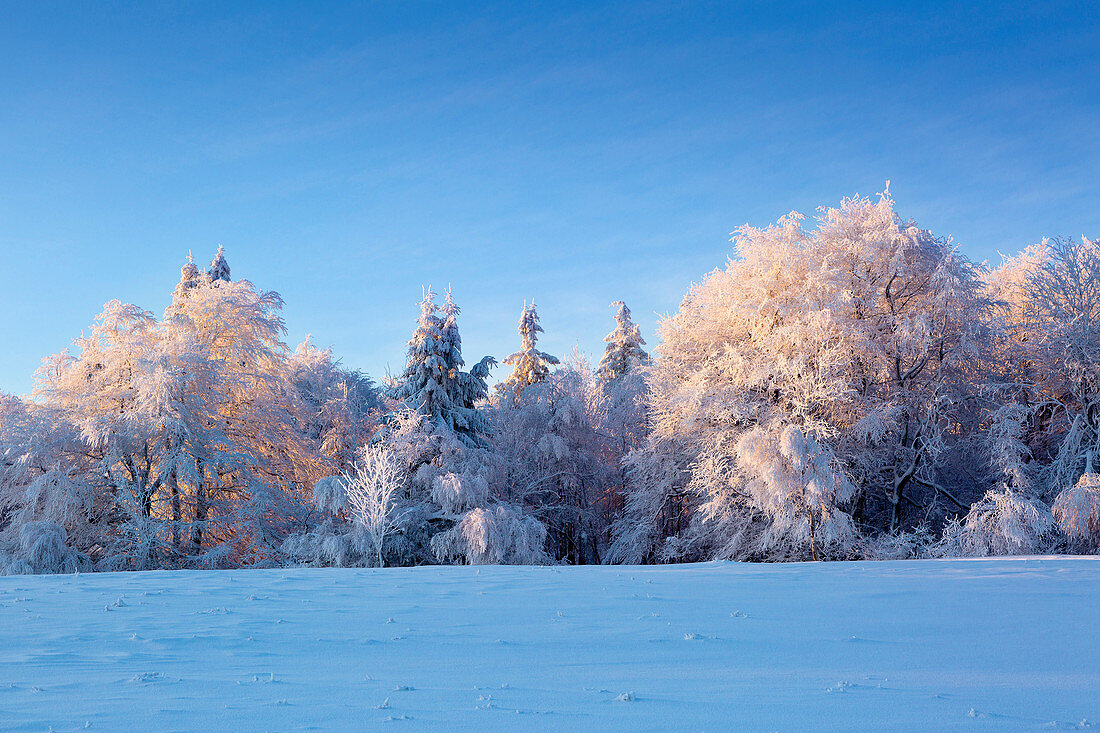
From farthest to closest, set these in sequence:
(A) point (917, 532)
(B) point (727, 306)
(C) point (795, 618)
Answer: (B) point (727, 306), (A) point (917, 532), (C) point (795, 618)

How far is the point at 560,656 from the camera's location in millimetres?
5680

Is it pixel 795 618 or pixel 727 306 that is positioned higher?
pixel 727 306

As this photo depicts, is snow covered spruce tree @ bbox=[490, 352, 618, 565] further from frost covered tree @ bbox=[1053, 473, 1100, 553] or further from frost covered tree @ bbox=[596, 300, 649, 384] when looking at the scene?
frost covered tree @ bbox=[1053, 473, 1100, 553]

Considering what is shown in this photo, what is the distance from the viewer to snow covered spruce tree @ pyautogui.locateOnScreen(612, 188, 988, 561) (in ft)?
66.5

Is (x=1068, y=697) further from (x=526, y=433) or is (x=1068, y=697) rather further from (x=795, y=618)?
(x=526, y=433)

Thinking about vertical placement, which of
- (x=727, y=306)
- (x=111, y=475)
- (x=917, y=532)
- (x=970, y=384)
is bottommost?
(x=917, y=532)

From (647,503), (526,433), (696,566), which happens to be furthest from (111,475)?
(696,566)

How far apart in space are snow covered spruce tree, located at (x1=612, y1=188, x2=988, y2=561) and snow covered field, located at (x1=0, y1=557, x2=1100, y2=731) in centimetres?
1037

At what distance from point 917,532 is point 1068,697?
17043 mm

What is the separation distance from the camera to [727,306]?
2395cm

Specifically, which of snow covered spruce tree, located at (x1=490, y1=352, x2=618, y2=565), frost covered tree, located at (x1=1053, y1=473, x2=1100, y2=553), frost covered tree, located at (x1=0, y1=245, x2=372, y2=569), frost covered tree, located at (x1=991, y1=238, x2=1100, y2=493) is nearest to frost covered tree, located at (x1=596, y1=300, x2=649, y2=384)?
snow covered spruce tree, located at (x1=490, y1=352, x2=618, y2=565)

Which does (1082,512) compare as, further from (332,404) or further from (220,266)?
(220,266)

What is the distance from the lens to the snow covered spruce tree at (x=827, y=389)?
66.5ft

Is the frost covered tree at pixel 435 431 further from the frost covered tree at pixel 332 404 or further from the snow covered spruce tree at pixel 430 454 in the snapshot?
the frost covered tree at pixel 332 404
